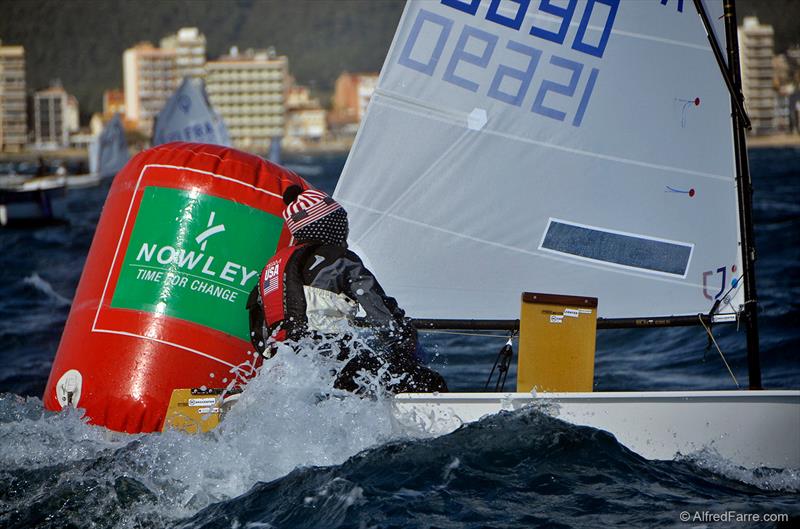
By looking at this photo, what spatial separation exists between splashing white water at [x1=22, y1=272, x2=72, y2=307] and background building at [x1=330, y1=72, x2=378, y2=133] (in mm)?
121423

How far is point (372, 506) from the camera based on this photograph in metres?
3.98

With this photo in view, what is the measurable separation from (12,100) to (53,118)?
4.92m

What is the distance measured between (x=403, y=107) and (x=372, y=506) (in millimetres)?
2009

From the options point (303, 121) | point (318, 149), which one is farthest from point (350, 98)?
point (318, 149)

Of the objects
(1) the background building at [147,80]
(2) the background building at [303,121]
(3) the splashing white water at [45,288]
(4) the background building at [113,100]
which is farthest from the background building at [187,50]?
(3) the splashing white water at [45,288]

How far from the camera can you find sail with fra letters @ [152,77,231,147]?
21.8 metres

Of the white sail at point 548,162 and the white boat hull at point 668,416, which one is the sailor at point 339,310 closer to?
the white boat hull at point 668,416

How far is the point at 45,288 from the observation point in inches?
489

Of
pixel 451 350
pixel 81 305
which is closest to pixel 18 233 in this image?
pixel 451 350

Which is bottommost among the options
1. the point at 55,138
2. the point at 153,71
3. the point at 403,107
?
the point at 55,138

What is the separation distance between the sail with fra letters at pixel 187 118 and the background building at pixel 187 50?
101 meters

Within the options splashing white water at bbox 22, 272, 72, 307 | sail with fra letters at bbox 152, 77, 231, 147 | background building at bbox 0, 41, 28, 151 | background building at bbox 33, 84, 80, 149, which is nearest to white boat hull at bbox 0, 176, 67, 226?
sail with fra letters at bbox 152, 77, 231, 147

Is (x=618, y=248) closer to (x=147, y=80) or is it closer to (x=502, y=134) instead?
(x=502, y=134)

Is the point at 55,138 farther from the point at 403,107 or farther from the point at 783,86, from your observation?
the point at 403,107
